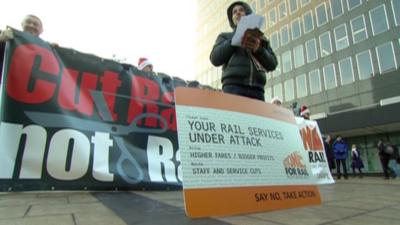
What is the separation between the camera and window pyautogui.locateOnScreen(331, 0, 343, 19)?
2718 cm

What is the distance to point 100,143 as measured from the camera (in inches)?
166

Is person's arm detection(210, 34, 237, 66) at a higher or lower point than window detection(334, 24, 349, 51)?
lower

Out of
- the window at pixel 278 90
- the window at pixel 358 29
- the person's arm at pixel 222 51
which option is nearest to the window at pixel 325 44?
the window at pixel 358 29

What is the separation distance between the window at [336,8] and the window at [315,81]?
16.6ft

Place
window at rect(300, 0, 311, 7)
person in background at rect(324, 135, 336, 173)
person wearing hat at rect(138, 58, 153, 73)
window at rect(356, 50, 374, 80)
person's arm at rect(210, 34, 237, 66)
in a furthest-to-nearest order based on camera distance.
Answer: window at rect(300, 0, 311, 7) → window at rect(356, 50, 374, 80) → person in background at rect(324, 135, 336, 173) → person wearing hat at rect(138, 58, 153, 73) → person's arm at rect(210, 34, 237, 66)

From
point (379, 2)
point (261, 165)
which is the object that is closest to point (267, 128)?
point (261, 165)

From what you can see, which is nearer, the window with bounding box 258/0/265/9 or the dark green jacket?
the dark green jacket

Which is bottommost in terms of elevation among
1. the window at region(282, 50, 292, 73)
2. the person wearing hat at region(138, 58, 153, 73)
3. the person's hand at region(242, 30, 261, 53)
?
the person's hand at region(242, 30, 261, 53)

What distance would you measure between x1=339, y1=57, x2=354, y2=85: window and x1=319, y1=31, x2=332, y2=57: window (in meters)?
1.89

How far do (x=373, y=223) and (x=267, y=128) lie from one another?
0.98 meters

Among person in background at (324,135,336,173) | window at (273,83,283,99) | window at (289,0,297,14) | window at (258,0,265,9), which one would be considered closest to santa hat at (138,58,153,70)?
person in background at (324,135,336,173)

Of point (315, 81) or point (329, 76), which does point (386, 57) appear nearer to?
point (329, 76)

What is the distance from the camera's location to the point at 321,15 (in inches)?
1136

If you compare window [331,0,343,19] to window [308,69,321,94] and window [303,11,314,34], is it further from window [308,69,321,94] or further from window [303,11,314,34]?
window [308,69,321,94]
